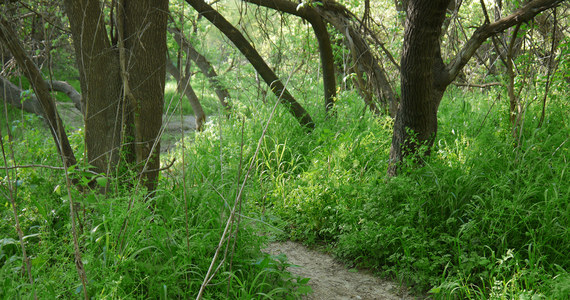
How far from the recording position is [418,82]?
3828 millimetres

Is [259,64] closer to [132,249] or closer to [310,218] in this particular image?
[310,218]

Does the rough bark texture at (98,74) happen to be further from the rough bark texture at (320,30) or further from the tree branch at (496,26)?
the tree branch at (496,26)

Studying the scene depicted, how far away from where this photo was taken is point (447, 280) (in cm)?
292

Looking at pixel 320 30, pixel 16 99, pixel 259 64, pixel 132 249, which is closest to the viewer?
pixel 132 249

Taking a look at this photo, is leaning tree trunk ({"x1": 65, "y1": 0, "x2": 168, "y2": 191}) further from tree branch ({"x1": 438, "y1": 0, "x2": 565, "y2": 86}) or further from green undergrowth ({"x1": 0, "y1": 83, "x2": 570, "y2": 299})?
tree branch ({"x1": 438, "y1": 0, "x2": 565, "y2": 86})

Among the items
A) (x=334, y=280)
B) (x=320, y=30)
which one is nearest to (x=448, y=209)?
(x=334, y=280)

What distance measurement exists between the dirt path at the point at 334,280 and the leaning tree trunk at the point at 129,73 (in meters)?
1.30

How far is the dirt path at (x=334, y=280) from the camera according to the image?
301cm

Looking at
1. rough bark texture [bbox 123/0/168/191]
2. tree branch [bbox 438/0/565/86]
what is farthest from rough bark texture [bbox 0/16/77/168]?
tree branch [bbox 438/0/565/86]

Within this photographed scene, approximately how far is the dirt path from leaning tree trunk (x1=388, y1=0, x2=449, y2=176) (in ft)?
3.67

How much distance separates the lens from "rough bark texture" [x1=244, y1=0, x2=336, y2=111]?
5.22 meters

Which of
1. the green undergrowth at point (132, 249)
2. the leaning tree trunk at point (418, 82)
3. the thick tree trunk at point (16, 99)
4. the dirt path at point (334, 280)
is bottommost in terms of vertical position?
the dirt path at point (334, 280)

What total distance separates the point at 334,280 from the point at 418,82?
1832 millimetres

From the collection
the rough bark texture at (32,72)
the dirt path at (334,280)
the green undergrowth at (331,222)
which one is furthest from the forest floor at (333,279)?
the rough bark texture at (32,72)
